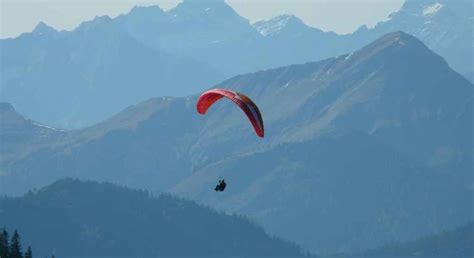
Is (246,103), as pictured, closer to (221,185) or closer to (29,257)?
(221,185)

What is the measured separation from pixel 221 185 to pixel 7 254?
71.6 meters

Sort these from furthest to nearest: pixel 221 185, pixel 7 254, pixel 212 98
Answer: pixel 7 254 → pixel 212 98 → pixel 221 185

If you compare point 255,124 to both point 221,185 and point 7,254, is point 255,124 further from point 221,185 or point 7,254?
point 7,254

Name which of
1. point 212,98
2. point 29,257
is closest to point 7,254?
point 29,257

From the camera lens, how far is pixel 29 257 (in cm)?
15925

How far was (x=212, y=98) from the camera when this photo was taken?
106500mm

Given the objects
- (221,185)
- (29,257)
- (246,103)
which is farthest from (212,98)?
(29,257)

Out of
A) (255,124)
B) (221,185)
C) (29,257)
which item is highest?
(29,257)

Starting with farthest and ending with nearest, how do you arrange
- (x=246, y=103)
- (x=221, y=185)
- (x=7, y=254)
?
(x=7, y=254) → (x=246, y=103) → (x=221, y=185)

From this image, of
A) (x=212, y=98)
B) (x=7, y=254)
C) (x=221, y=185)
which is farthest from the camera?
(x=7, y=254)

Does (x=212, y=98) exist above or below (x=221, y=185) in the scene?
above

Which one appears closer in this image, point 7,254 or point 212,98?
point 212,98

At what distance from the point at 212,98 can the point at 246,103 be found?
703 centimetres

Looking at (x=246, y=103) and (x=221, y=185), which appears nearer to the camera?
(x=221, y=185)
